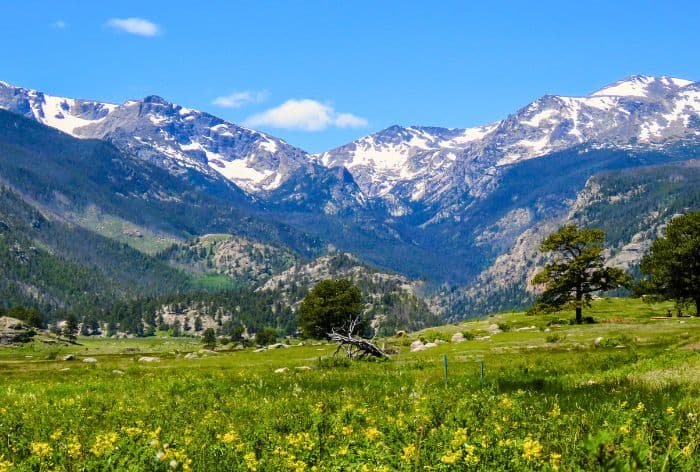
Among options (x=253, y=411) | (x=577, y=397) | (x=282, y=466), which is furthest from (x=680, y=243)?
(x=282, y=466)

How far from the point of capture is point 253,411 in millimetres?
17375

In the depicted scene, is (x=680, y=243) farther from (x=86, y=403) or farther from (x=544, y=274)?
(x=86, y=403)

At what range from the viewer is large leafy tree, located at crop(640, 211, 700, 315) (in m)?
77.2

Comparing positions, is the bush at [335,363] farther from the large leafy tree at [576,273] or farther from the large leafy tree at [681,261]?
the large leafy tree at [681,261]

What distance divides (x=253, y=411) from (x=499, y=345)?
138 feet

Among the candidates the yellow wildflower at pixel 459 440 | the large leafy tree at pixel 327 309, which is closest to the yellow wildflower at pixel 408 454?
the yellow wildflower at pixel 459 440

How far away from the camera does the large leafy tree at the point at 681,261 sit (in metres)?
77.2

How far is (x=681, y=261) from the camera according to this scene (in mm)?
78625

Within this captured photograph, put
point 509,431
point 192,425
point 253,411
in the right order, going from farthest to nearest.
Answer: point 253,411, point 192,425, point 509,431

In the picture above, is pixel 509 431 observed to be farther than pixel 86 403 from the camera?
No

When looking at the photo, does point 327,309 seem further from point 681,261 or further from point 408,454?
point 408,454

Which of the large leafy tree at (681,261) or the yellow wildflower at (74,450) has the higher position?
the large leafy tree at (681,261)

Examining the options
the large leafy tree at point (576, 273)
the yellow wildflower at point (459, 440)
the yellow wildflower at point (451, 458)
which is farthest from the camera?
the large leafy tree at point (576, 273)

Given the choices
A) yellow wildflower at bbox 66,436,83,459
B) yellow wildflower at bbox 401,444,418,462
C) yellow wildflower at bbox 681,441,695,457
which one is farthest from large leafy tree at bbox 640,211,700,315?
yellow wildflower at bbox 66,436,83,459
